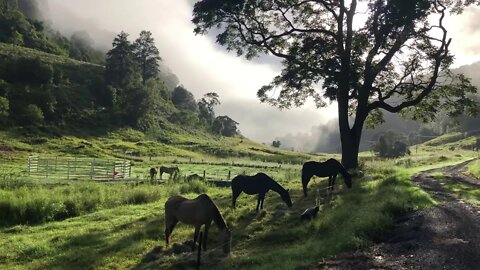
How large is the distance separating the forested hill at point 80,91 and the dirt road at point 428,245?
312 ft

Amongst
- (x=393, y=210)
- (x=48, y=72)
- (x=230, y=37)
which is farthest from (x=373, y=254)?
(x=48, y=72)

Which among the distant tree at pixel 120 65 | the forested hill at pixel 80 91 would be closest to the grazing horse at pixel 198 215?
the forested hill at pixel 80 91

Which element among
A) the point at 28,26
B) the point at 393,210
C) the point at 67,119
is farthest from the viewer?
the point at 28,26

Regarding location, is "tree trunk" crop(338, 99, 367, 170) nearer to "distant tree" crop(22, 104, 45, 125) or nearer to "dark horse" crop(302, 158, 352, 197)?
"dark horse" crop(302, 158, 352, 197)

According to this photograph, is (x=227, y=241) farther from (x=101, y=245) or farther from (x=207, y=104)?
(x=207, y=104)

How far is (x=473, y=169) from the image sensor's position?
28531 millimetres

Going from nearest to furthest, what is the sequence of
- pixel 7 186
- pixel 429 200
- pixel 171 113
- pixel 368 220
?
1. pixel 368 220
2. pixel 429 200
3. pixel 7 186
4. pixel 171 113

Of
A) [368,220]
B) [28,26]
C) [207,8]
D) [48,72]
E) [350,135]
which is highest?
[28,26]

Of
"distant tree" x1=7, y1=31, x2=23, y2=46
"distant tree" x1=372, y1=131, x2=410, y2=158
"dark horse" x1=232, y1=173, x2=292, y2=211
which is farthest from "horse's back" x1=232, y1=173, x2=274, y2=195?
"distant tree" x1=7, y1=31, x2=23, y2=46

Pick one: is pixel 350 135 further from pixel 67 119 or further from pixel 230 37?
pixel 67 119

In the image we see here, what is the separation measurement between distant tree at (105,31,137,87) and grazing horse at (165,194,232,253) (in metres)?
130

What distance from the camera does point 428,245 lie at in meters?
12.2

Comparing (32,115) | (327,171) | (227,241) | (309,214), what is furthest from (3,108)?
(227,241)

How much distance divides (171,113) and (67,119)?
55.8 metres
